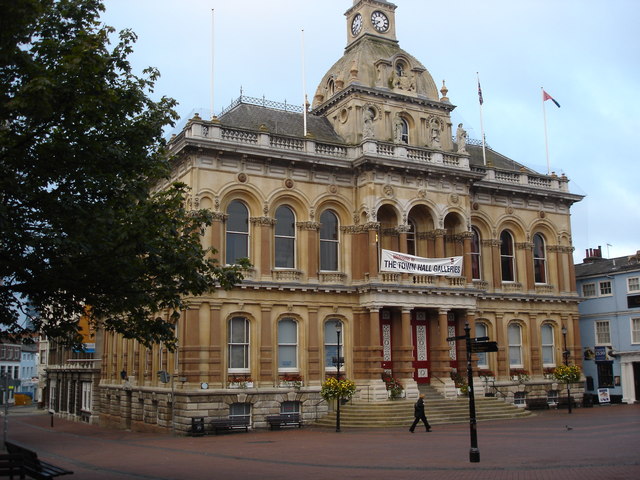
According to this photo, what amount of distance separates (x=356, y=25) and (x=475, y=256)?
16919 mm

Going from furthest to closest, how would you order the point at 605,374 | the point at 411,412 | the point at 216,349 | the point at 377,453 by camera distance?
1. the point at 605,374
2. the point at 411,412
3. the point at 216,349
4. the point at 377,453

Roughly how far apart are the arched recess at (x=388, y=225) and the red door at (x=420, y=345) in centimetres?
405

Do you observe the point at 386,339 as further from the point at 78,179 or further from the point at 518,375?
the point at 78,179

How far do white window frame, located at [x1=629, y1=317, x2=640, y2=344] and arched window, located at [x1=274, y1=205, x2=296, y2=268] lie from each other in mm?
24893

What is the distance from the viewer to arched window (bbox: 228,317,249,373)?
3519 centimetres

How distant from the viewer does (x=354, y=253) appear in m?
38.4

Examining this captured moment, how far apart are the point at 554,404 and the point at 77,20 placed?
37112mm

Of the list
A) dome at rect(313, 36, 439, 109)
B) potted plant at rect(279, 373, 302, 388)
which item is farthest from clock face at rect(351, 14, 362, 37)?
potted plant at rect(279, 373, 302, 388)

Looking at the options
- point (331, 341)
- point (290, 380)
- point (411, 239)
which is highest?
point (411, 239)

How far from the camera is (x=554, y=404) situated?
143 feet

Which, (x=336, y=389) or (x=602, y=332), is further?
(x=602, y=332)

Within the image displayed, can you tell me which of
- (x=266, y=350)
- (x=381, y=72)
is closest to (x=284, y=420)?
(x=266, y=350)

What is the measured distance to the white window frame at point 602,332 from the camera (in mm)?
49094

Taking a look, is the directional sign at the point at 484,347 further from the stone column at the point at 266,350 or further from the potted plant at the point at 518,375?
the potted plant at the point at 518,375
